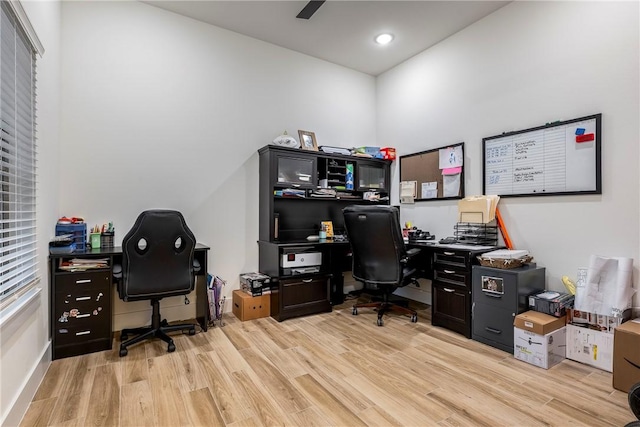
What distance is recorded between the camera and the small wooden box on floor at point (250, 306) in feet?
10.6

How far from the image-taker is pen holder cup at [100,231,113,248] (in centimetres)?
279

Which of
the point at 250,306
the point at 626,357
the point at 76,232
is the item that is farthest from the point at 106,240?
the point at 626,357

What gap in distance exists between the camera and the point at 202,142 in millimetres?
3389

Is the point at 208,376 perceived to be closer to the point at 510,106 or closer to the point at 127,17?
the point at 127,17

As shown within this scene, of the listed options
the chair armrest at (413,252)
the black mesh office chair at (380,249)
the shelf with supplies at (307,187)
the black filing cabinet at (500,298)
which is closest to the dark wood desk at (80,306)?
the shelf with supplies at (307,187)

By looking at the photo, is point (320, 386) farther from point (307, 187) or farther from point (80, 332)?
point (307, 187)

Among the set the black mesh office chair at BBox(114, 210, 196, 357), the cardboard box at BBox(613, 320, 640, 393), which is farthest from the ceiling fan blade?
the cardboard box at BBox(613, 320, 640, 393)

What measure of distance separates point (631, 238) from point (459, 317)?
1382 mm

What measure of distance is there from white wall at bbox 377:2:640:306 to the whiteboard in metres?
0.07

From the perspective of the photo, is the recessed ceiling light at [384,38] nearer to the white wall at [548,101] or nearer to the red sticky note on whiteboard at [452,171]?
the white wall at [548,101]

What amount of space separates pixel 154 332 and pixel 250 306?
91 centimetres

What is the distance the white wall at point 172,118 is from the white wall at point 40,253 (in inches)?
8.3

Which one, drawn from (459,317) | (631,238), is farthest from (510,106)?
(459,317)

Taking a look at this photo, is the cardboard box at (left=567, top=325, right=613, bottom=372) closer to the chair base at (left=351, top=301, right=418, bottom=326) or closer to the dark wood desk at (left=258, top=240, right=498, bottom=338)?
the dark wood desk at (left=258, top=240, right=498, bottom=338)
